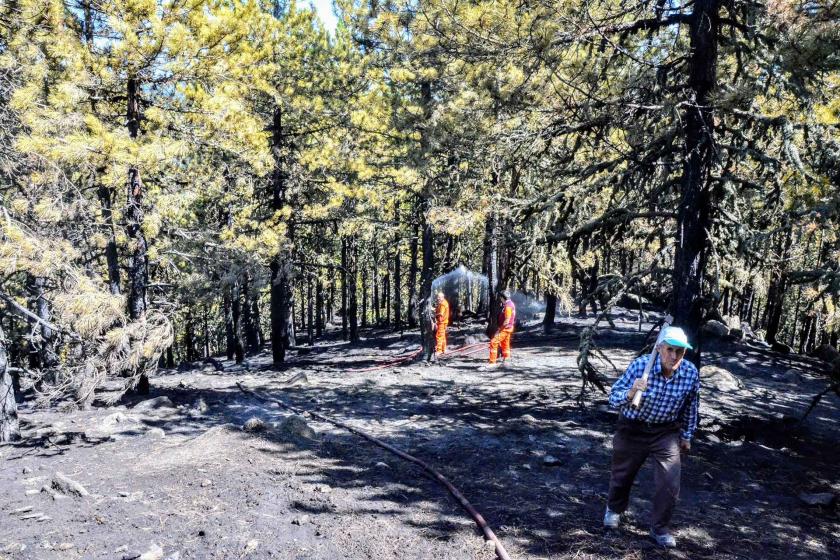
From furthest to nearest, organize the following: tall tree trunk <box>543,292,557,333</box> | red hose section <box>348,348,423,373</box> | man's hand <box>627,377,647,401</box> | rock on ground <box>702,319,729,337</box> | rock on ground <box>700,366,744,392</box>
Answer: tall tree trunk <box>543,292,557,333</box> < rock on ground <box>702,319,729,337</box> < red hose section <box>348,348,423,373</box> < rock on ground <box>700,366,744,392</box> < man's hand <box>627,377,647,401</box>

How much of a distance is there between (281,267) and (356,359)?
177 inches

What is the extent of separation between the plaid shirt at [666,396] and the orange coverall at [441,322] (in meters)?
11.0

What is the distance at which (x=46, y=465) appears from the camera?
690 centimetres

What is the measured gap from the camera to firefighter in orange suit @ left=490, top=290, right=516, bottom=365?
13711 mm

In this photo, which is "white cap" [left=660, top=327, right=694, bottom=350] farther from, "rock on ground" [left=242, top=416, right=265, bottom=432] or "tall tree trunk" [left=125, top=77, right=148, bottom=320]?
"tall tree trunk" [left=125, top=77, right=148, bottom=320]

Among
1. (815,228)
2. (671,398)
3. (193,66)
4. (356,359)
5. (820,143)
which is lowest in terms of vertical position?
(356,359)

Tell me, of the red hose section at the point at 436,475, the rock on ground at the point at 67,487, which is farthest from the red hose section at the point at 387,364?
the rock on ground at the point at 67,487

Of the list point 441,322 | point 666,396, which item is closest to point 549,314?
point 441,322

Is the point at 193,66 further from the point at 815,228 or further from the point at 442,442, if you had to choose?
the point at 815,228

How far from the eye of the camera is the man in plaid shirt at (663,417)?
4.32 meters

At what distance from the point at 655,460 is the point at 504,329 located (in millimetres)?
9611

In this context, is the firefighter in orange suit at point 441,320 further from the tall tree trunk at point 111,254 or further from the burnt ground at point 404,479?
the tall tree trunk at point 111,254

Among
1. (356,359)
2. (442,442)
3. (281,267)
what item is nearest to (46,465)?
(442,442)

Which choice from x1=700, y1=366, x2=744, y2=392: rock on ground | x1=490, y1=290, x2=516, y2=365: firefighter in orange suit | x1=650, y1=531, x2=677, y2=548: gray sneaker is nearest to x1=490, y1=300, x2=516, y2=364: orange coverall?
x1=490, y1=290, x2=516, y2=365: firefighter in orange suit
